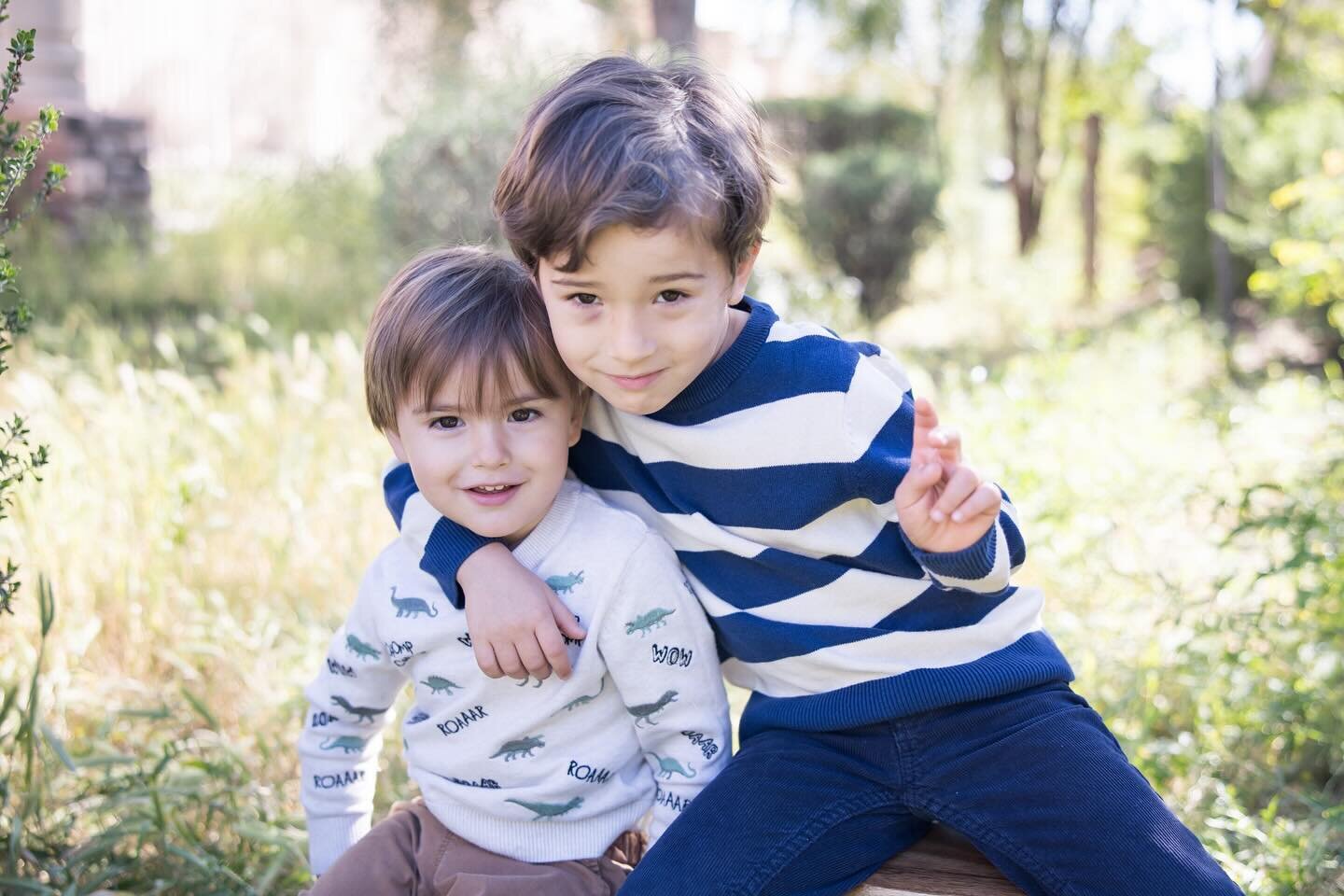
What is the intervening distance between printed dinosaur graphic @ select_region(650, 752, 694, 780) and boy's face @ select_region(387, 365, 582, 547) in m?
0.39

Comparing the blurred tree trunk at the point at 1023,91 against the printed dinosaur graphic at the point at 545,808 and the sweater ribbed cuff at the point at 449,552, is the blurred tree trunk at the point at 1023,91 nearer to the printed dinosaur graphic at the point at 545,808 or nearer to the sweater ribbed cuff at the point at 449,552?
the sweater ribbed cuff at the point at 449,552

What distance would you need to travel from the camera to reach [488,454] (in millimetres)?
1723

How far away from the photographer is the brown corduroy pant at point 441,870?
1752 millimetres

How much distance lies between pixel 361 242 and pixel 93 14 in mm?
10386

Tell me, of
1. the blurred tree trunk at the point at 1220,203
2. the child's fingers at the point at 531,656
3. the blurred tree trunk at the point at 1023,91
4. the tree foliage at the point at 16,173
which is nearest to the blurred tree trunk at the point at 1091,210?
the blurred tree trunk at the point at 1023,91

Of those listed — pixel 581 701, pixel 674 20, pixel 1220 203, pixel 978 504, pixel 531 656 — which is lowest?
pixel 581 701

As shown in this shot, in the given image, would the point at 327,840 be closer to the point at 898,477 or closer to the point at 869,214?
the point at 898,477

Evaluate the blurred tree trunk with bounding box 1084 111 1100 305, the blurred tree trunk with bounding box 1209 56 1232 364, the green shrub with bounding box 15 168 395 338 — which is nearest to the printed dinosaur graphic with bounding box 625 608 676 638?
the green shrub with bounding box 15 168 395 338

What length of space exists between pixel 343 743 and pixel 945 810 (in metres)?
0.92

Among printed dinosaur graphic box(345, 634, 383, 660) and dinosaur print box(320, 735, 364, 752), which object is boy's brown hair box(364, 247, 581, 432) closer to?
printed dinosaur graphic box(345, 634, 383, 660)

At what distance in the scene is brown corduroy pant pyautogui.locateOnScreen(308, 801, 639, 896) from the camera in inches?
69.0

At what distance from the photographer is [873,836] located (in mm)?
1778

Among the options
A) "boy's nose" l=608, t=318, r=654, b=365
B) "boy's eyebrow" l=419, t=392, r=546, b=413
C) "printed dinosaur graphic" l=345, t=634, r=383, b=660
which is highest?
"boy's nose" l=608, t=318, r=654, b=365

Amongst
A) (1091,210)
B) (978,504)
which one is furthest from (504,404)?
(1091,210)
